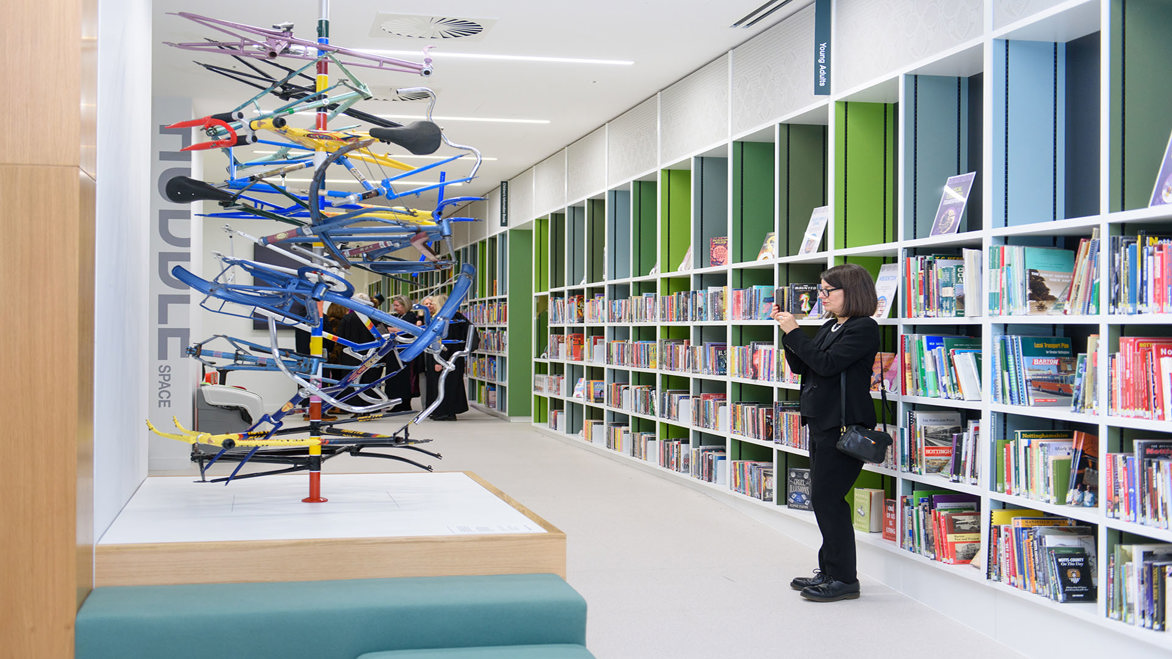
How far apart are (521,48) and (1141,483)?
16.5 ft

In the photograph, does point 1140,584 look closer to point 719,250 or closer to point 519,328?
point 719,250

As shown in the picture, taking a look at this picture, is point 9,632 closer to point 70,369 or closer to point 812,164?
point 70,369

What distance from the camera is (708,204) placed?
7.50 metres

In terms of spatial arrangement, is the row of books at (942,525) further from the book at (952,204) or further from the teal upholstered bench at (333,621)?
the teal upholstered bench at (333,621)

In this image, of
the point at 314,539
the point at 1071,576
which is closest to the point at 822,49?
the point at 1071,576

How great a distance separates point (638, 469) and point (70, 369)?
6.71 meters

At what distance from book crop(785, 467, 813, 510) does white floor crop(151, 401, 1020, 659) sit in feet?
0.70

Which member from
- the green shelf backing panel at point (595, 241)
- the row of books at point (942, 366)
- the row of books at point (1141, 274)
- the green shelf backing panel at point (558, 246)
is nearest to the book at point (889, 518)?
the row of books at point (942, 366)

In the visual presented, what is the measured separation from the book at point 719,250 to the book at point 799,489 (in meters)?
1.86

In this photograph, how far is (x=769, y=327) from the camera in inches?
269

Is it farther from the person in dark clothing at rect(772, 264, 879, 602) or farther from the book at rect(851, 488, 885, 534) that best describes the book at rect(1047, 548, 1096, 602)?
the book at rect(851, 488, 885, 534)

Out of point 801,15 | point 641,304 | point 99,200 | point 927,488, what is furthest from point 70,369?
point 641,304

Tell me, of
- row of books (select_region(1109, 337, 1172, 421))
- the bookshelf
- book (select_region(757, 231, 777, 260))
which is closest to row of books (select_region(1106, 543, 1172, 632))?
the bookshelf

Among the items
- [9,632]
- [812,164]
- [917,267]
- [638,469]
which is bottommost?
[638,469]
